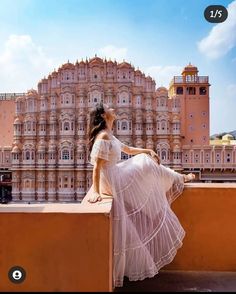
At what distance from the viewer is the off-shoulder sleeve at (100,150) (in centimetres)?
111

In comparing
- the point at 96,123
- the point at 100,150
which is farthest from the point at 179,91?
the point at 100,150

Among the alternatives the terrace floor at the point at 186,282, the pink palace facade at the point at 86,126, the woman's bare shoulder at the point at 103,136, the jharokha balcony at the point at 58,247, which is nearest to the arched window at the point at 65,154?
the pink palace facade at the point at 86,126

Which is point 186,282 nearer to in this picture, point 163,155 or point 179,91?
point 163,155

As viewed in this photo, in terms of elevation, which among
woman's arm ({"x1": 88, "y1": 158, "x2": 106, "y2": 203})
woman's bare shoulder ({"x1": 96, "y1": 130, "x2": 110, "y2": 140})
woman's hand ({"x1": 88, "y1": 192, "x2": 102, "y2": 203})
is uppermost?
woman's bare shoulder ({"x1": 96, "y1": 130, "x2": 110, "y2": 140})

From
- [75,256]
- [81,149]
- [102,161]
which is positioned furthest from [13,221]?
[81,149]

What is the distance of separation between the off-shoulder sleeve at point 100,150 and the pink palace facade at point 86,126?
10193mm

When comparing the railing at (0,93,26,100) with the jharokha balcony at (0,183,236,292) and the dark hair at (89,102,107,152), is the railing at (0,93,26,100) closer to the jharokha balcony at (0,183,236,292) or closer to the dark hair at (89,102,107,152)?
the dark hair at (89,102,107,152)

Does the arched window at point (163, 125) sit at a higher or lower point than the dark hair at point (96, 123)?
higher

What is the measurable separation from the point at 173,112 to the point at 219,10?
10.3 m

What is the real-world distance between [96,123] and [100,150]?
143mm

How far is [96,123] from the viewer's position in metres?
1.21

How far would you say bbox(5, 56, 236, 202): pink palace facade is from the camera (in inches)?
449

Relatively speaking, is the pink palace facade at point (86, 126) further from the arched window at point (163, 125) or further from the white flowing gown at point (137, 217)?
the white flowing gown at point (137, 217)

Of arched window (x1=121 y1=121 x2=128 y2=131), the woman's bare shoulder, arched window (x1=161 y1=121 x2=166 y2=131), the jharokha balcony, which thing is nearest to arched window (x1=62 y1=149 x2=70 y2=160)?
arched window (x1=121 y1=121 x2=128 y2=131)
